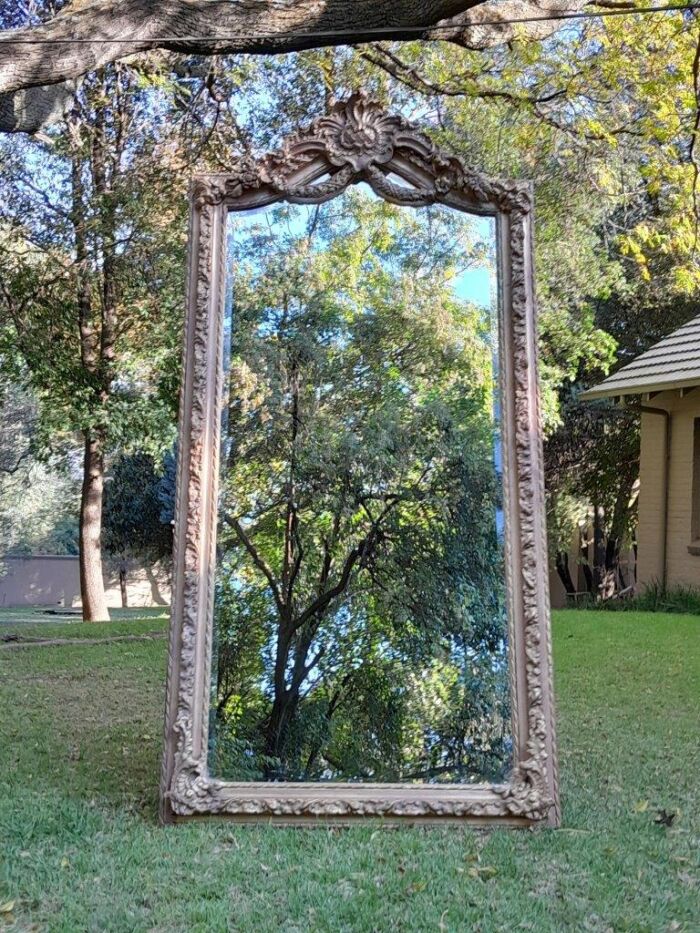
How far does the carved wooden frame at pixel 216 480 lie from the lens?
3951mm

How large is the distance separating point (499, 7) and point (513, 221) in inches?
177

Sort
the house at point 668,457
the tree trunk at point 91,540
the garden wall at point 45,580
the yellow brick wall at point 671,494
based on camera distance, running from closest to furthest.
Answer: the house at point 668,457 < the yellow brick wall at point 671,494 < the tree trunk at point 91,540 < the garden wall at point 45,580

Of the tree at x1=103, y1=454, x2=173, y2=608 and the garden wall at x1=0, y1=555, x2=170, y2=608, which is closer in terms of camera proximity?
the tree at x1=103, y1=454, x2=173, y2=608

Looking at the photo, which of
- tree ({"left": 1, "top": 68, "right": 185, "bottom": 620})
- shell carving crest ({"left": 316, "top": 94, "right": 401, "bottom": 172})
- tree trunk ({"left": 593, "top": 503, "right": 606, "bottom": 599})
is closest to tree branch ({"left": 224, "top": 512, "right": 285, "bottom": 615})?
shell carving crest ({"left": 316, "top": 94, "right": 401, "bottom": 172})

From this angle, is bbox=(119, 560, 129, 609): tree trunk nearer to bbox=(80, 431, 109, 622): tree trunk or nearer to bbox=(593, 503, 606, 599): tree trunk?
bbox=(80, 431, 109, 622): tree trunk

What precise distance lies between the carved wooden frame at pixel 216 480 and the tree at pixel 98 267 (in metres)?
7.90

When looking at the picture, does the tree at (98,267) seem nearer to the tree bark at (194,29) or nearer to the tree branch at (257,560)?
the tree bark at (194,29)

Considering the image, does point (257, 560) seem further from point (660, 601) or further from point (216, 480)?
point (660, 601)

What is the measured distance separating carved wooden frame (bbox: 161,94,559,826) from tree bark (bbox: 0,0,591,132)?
1889 millimetres

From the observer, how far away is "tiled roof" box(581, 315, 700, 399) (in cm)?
1227

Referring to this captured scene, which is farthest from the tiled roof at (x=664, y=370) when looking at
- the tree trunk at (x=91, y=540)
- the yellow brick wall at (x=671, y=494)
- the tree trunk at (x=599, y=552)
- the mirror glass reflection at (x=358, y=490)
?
the mirror glass reflection at (x=358, y=490)

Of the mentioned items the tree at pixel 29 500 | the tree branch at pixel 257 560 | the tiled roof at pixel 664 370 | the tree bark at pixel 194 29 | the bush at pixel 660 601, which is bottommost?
the bush at pixel 660 601

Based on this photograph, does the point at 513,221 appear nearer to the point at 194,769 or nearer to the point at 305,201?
the point at 305,201

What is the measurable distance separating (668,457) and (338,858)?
36.1ft
